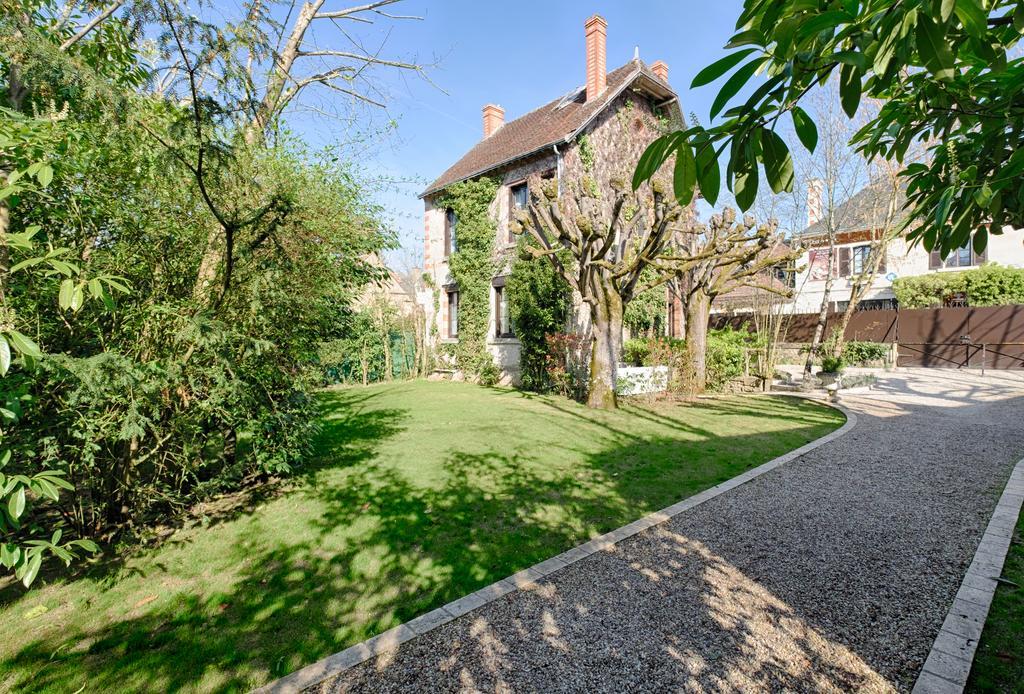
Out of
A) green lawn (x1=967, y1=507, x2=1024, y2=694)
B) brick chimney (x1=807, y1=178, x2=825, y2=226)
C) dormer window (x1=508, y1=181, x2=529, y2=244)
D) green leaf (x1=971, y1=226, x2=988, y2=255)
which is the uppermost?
brick chimney (x1=807, y1=178, x2=825, y2=226)

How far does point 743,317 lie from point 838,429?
59.8ft

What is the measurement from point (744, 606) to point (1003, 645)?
4.19 ft

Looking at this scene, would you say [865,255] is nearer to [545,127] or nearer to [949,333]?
[949,333]

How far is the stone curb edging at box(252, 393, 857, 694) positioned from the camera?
8.22ft

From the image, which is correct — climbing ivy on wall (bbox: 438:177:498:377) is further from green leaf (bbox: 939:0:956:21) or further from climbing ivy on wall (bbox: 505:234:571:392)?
green leaf (bbox: 939:0:956:21)

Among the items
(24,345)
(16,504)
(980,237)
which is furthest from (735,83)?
(16,504)

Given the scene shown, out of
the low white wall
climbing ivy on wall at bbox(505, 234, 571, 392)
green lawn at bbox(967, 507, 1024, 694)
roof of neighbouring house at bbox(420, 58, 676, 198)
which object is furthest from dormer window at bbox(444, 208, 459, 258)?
green lawn at bbox(967, 507, 1024, 694)

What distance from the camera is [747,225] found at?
11461 millimetres

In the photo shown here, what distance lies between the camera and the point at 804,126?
1192 millimetres

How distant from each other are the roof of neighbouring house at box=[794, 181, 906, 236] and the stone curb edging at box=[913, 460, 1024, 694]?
49.1 feet

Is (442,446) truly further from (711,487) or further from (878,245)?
(878,245)

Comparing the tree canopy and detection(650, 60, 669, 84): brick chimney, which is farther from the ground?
detection(650, 60, 669, 84): brick chimney

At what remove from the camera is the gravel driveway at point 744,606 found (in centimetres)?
→ 251

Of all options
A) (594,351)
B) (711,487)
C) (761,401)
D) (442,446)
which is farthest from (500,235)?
(711,487)
